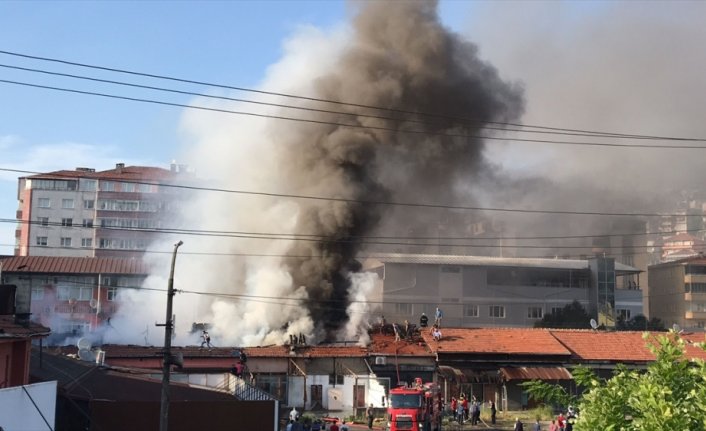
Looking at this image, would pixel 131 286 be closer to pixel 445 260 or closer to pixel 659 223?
pixel 445 260

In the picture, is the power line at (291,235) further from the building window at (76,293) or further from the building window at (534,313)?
the building window at (534,313)

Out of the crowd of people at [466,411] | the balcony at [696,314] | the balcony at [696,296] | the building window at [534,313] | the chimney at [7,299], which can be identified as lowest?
the crowd of people at [466,411]

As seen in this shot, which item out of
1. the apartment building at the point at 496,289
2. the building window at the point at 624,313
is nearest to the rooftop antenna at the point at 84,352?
the apartment building at the point at 496,289

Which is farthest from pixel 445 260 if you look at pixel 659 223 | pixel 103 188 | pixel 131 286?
pixel 659 223

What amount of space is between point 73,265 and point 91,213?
81.5 ft

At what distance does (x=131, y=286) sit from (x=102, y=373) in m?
40.8

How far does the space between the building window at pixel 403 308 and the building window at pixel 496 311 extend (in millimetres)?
7969

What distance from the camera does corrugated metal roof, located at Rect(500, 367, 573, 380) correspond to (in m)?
41.1

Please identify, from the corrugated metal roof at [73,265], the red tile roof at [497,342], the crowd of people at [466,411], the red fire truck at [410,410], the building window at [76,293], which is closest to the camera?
the red fire truck at [410,410]

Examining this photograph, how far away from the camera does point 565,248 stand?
9931 cm

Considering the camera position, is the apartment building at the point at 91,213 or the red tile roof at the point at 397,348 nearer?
the red tile roof at the point at 397,348

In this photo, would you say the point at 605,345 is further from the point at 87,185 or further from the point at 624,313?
the point at 87,185

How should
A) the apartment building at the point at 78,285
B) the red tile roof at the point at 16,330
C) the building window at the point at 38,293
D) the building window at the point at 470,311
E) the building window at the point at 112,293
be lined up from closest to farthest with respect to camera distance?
1. the red tile roof at the point at 16,330
2. the apartment building at the point at 78,285
3. the building window at the point at 38,293
4. the building window at the point at 112,293
5. the building window at the point at 470,311

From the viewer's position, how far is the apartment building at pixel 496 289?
71.2 metres
